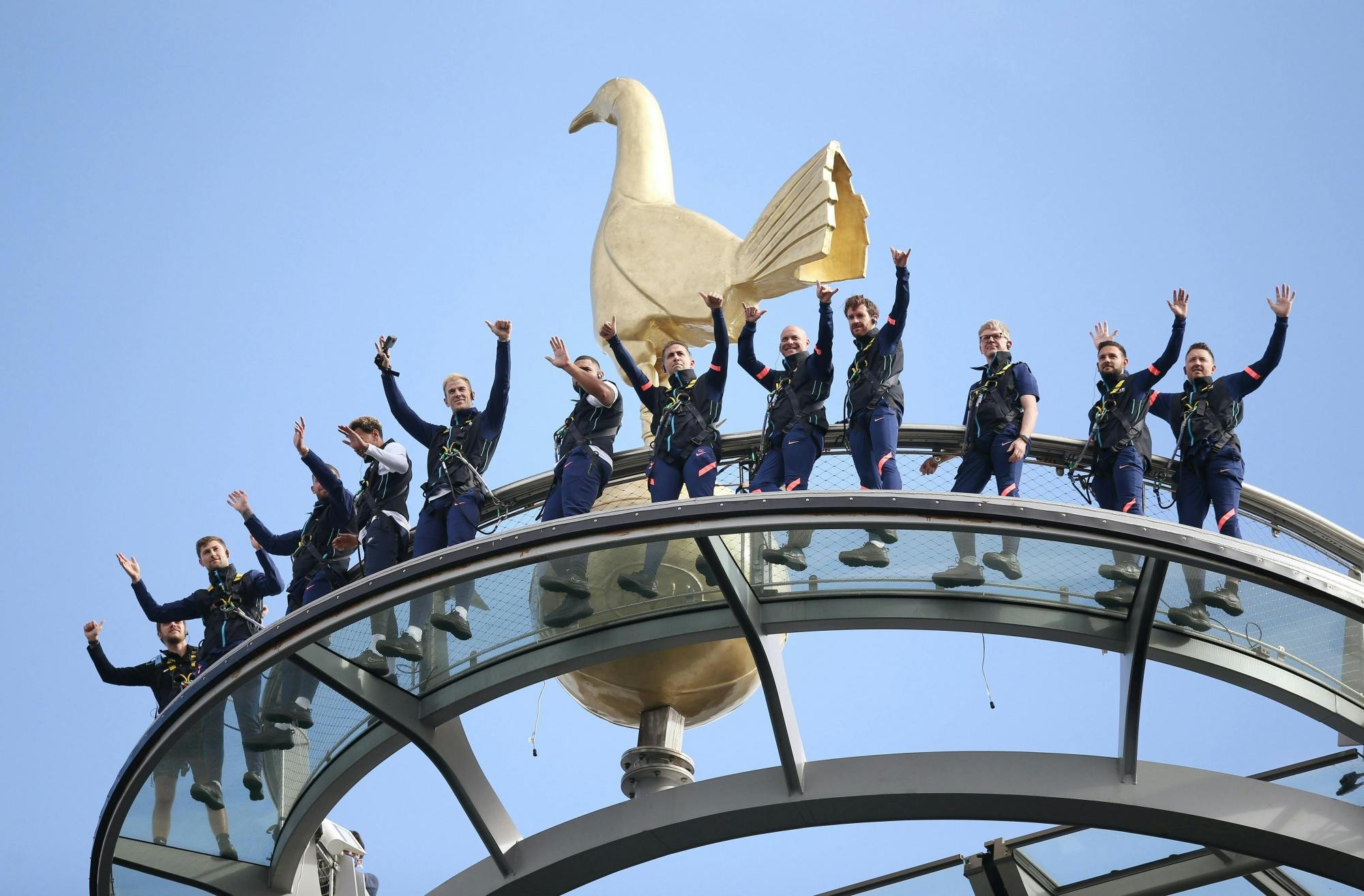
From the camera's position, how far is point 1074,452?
16.7 m

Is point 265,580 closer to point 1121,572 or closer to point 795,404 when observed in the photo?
point 795,404

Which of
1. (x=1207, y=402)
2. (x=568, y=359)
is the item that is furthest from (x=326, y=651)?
(x=1207, y=402)

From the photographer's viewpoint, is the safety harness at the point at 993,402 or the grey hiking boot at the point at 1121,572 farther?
the safety harness at the point at 993,402

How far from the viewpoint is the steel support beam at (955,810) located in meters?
14.0

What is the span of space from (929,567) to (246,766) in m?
6.34

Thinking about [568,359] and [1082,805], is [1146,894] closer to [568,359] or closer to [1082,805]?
[1082,805]

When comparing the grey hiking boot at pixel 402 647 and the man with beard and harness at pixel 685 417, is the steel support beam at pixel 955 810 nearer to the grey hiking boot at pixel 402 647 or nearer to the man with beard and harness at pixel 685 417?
the grey hiking boot at pixel 402 647

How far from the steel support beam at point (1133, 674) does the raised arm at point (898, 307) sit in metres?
3.10

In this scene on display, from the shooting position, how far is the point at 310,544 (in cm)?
1770

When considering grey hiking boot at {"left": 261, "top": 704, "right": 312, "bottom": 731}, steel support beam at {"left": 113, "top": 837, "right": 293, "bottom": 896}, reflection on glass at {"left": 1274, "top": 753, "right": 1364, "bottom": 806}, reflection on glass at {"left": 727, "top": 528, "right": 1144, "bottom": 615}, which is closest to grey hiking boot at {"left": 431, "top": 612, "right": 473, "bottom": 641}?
grey hiking boot at {"left": 261, "top": 704, "right": 312, "bottom": 731}

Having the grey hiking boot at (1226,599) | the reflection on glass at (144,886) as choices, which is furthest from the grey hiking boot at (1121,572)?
the reflection on glass at (144,886)

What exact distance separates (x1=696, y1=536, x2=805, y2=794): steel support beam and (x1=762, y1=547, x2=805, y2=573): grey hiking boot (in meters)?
0.25

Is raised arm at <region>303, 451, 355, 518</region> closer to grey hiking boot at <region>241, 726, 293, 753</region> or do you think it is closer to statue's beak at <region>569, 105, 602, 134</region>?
grey hiking boot at <region>241, 726, 293, 753</region>

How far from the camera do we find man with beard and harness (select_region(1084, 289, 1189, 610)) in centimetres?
1546
